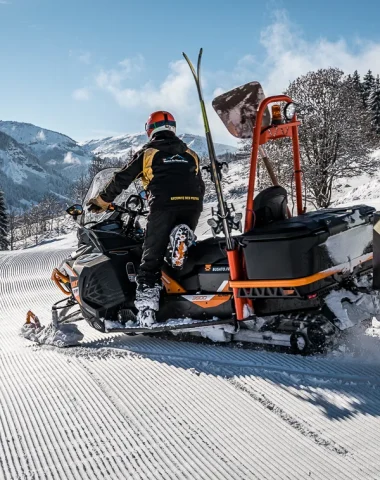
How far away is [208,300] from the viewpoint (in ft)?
12.5

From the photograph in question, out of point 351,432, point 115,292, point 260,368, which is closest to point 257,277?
point 260,368

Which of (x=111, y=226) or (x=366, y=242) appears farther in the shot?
(x=111, y=226)

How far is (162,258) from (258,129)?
1.33m

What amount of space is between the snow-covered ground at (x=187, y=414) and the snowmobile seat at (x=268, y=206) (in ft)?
3.33

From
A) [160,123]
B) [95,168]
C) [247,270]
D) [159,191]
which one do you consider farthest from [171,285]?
[95,168]

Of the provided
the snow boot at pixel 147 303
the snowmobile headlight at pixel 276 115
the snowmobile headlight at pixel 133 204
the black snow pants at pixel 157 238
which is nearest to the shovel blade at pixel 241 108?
the snowmobile headlight at pixel 276 115

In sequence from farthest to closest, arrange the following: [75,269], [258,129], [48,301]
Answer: [48,301]
[75,269]
[258,129]

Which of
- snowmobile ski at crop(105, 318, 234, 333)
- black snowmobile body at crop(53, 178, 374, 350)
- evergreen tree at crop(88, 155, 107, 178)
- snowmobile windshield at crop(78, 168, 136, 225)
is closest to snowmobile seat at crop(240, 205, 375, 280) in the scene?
black snowmobile body at crop(53, 178, 374, 350)

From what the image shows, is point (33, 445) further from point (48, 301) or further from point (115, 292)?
point (48, 301)

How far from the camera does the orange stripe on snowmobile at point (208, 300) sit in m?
3.70

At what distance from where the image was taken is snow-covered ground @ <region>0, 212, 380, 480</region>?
206 cm

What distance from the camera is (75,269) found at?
4.43 metres

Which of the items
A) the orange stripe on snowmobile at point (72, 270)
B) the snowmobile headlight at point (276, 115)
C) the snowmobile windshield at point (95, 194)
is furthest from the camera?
the snowmobile windshield at point (95, 194)

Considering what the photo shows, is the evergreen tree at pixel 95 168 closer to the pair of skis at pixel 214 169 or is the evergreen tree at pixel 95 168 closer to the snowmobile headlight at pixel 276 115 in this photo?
the pair of skis at pixel 214 169
